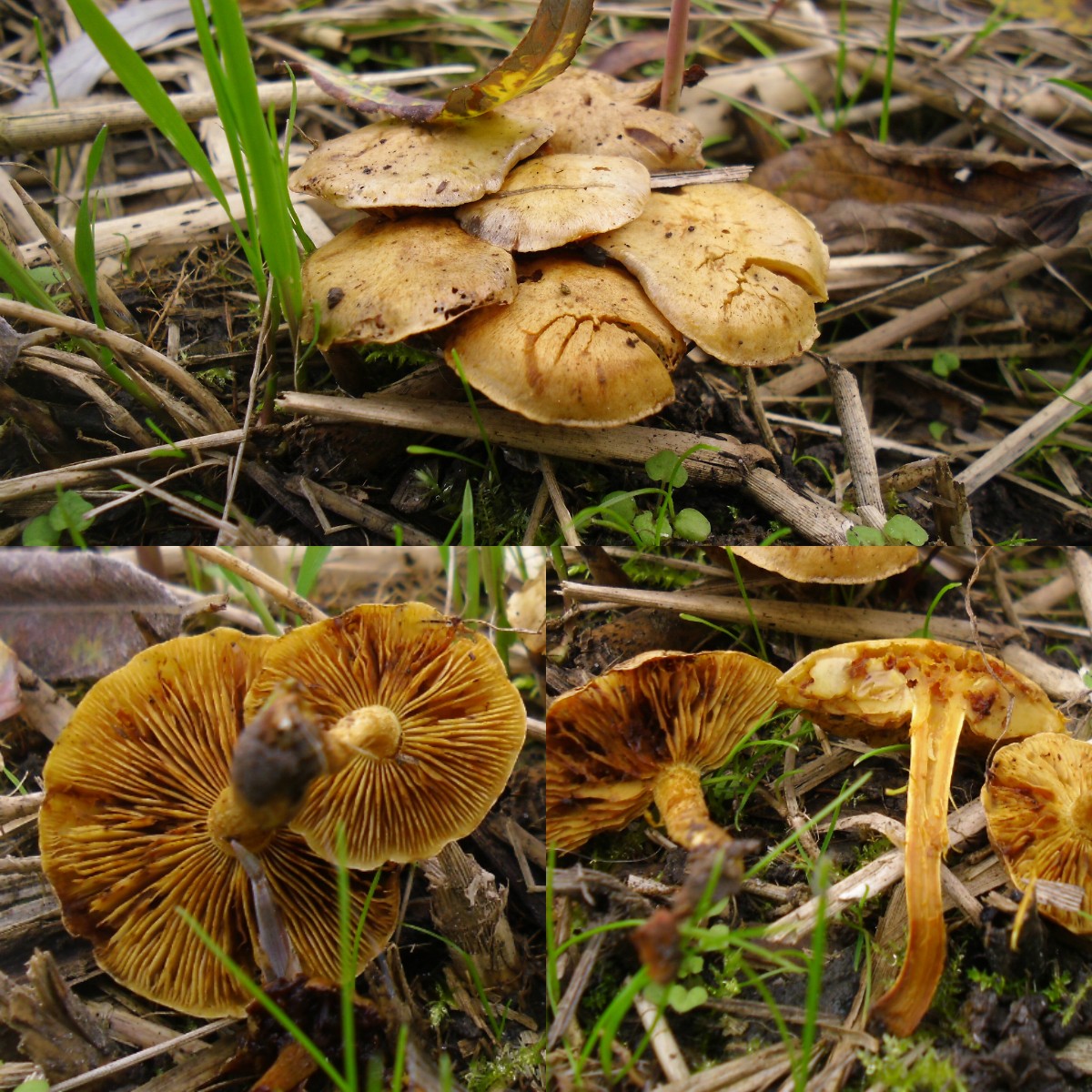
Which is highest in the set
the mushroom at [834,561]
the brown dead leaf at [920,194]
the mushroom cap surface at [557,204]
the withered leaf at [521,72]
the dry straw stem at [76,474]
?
the withered leaf at [521,72]

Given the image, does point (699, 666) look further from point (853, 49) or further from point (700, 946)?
point (853, 49)

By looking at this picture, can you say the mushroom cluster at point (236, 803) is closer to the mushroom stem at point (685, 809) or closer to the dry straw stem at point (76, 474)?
the mushroom stem at point (685, 809)

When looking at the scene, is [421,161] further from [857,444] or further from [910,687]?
[910,687]

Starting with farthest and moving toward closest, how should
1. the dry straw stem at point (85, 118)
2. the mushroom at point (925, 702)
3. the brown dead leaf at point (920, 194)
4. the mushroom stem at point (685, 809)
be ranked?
the brown dead leaf at point (920, 194) → the dry straw stem at point (85, 118) → the mushroom at point (925, 702) → the mushroom stem at point (685, 809)

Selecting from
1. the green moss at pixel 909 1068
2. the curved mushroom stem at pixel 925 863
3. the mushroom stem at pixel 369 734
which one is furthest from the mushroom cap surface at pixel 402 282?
the green moss at pixel 909 1068

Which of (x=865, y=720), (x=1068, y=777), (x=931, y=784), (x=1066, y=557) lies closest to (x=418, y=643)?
(x=865, y=720)

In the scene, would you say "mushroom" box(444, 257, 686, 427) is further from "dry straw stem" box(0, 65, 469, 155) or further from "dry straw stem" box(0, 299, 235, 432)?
"dry straw stem" box(0, 65, 469, 155)
